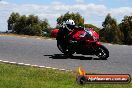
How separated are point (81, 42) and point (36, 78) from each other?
225 inches

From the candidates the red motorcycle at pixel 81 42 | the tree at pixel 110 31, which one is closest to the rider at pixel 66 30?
the red motorcycle at pixel 81 42

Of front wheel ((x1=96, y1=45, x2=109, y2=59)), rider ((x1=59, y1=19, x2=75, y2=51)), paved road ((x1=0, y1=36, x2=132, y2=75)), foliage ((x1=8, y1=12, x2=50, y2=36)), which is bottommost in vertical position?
foliage ((x1=8, y1=12, x2=50, y2=36))

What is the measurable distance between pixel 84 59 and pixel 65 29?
1.52 m

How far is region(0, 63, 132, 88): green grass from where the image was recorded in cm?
881

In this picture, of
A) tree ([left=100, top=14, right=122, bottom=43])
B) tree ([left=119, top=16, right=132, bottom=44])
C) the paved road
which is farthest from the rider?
tree ([left=119, top=16, right=132, bottom=44])

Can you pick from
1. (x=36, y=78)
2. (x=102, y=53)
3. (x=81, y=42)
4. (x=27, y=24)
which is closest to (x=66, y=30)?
(x=81, y=42)

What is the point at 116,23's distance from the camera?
5306 cm

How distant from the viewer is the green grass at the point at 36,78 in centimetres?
881

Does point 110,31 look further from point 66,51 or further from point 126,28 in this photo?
point 66,51

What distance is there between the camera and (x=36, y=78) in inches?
384

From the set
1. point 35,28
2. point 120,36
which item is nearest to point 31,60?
point 120,36

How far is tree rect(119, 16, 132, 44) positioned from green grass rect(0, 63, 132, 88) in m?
36.1

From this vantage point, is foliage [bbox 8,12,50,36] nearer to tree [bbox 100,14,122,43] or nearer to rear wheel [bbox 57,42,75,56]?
tree [bbox 100,14,122,43]

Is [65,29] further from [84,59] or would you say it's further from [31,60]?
[31,60]
